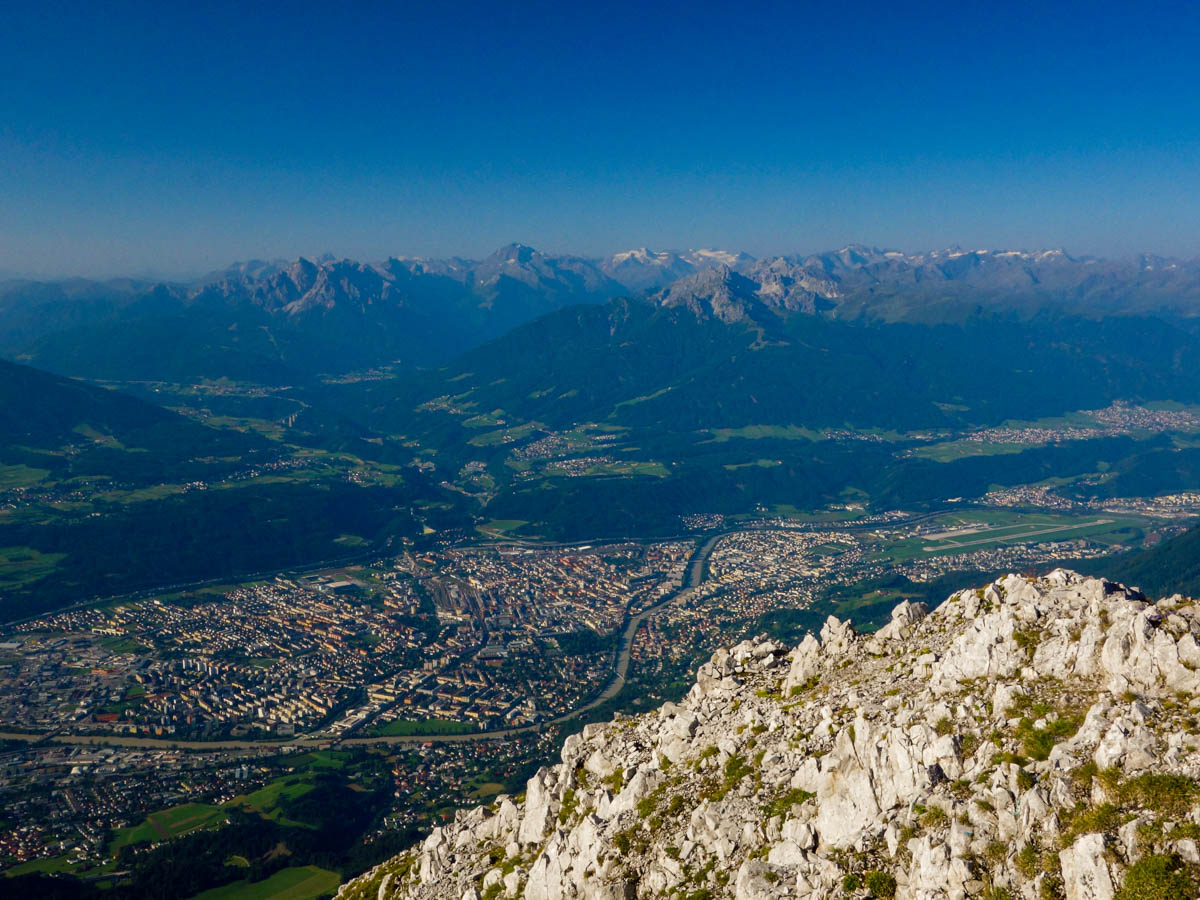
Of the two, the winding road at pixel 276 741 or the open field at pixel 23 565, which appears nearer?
the winding road at pixel 276 741

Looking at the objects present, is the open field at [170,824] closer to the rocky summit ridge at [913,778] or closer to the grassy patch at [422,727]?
the grassy patch at [422,727]

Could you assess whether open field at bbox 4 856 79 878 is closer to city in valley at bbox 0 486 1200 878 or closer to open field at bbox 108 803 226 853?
city in valley at bbox 0 486 1200 878

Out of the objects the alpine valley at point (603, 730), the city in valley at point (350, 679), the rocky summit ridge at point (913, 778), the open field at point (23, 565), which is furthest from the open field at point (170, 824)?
the open field at point (23, 565)

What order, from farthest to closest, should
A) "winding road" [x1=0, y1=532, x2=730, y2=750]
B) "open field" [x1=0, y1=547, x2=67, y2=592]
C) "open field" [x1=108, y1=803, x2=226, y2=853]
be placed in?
"open field" [x1=0, y1=547, x2=67, y2=592], "winding road" [x1=0, y1=532, x2=730, y2=750], "open field" [x1=108, y1=803, x2=226, y2=853]

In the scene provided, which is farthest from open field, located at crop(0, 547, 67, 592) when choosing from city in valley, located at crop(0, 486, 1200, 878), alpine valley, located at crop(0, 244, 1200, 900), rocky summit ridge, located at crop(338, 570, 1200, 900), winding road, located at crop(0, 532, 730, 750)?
rocky summit ridge, located at crop(338, 570, 1200, 900)

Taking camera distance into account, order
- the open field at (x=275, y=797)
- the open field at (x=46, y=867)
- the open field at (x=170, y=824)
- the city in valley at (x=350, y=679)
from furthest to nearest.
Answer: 1. the city in valley at (x=350, y=679)
2. the open field at (x=275, y=797)
3. the open field at (x=170, y=824)
4. the open field at (x=46, y=867)

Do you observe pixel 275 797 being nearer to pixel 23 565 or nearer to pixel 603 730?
pixel 603 730

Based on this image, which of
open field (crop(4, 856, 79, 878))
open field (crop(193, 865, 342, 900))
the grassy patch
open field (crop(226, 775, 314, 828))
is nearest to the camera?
open field (crop(193, 865, 342, 900))
